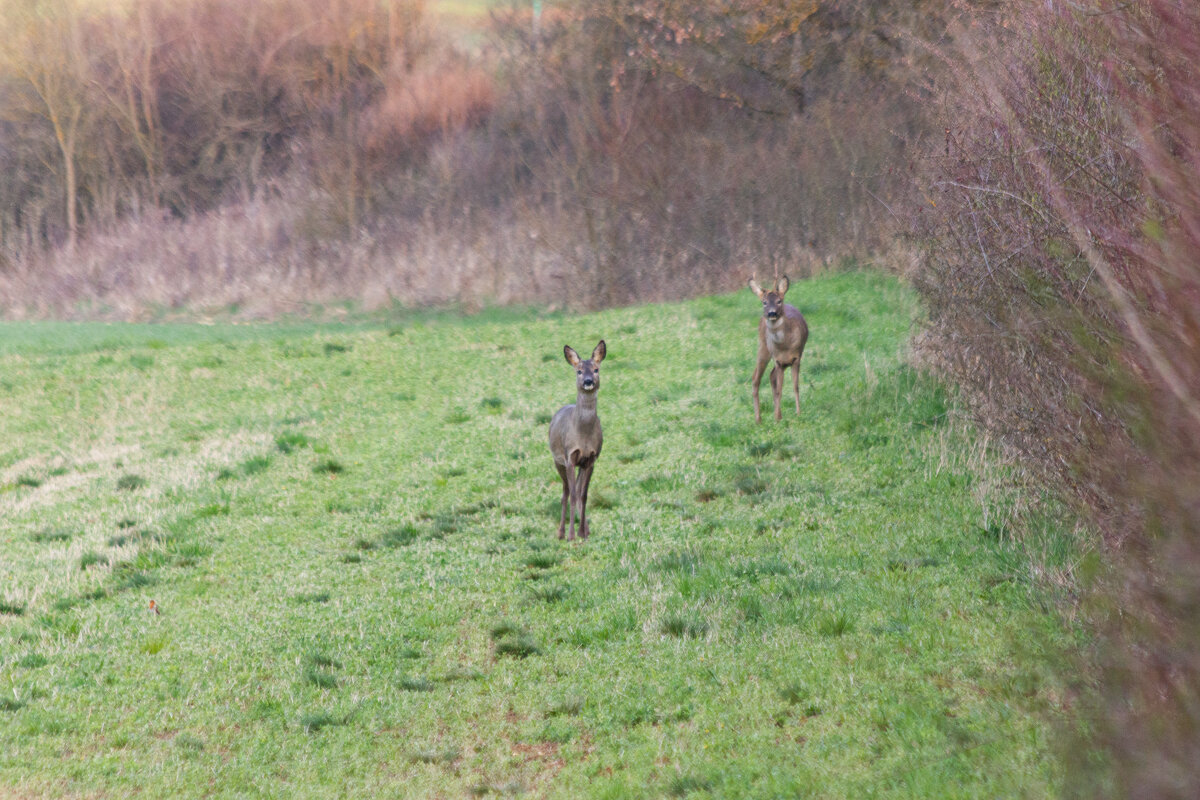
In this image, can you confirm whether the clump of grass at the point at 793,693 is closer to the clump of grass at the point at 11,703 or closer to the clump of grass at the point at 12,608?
the clump of grass at the point at 11,703

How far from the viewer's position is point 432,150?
3509 centimetres

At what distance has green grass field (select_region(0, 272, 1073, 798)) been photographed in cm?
562

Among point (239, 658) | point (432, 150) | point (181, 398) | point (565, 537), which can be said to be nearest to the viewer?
point (239, 658)

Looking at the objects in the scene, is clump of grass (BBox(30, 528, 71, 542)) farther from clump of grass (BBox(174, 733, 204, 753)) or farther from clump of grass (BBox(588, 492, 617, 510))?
clump of grass (BBox(174, 733, 204, 753))

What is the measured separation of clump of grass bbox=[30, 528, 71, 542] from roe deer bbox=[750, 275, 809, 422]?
7.28 metres

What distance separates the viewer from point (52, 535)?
35.5 ft

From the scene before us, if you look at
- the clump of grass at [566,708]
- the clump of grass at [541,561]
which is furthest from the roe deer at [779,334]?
the clump of grass at [566,708]

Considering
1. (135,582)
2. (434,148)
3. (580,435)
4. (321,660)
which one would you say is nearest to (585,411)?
(580,435)

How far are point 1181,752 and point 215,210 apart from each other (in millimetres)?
37704

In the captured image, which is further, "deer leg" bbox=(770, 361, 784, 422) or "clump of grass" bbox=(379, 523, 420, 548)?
"deer leg" bbox=(770, 361, 784, 422)

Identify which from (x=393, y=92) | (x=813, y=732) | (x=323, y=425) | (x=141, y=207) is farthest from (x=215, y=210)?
(x=813, y=732)

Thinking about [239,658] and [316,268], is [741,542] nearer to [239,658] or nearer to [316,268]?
[239,658]

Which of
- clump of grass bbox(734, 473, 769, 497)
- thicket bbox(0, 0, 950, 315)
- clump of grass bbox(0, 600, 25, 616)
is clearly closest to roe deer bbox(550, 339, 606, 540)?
clump of grass bbox(734, 473, 769, 497)

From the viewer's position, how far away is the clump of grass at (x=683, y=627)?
7188 millimetres
